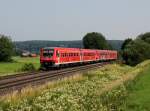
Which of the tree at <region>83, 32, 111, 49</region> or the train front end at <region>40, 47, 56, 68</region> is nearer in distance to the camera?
the train front end at <region>40, 47, 56, 68</region>

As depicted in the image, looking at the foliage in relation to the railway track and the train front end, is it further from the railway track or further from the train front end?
the railway track

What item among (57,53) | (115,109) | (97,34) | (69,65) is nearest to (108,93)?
(115,109)

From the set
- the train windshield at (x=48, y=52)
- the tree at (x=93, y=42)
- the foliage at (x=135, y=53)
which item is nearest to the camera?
the train windshield at (x=48, y=52)

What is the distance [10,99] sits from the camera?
19344 millimetres

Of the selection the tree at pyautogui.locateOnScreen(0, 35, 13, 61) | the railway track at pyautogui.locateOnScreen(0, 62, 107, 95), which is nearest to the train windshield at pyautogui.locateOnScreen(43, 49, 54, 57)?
the railway track at pyautogui.locateOnScreen(0, 62, 107, 95)

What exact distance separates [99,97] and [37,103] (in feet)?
10.6

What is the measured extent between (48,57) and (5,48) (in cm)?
7176

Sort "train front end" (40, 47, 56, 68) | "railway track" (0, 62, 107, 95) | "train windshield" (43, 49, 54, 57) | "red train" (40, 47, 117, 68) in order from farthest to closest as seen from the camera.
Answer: "train windshield" (43, 49, 54, 57)
"red train" (40, 47, 117, 68)
"train front end" (40, 47, 56, 68)
"railway track" (0, 62, 107, 95)

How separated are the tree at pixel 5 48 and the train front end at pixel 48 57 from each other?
216ft

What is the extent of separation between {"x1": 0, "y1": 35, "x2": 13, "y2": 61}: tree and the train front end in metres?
66.0

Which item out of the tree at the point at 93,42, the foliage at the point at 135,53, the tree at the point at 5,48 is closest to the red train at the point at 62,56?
the foliage at the point at 135,53

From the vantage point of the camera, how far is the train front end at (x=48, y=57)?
51397 millimetres

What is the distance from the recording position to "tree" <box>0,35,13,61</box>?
391 feet

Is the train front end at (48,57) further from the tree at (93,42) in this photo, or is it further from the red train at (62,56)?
the tree at (93,42)
